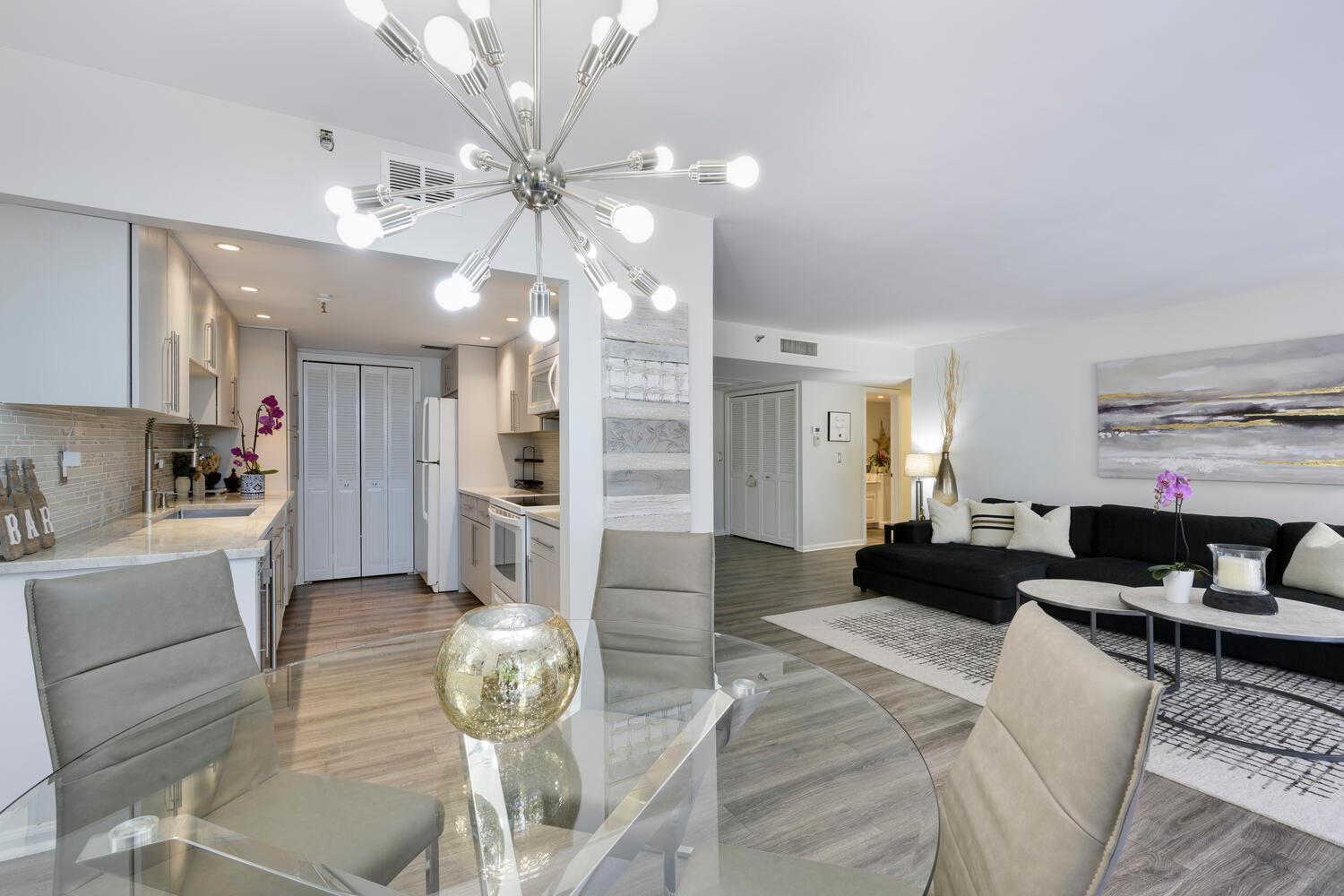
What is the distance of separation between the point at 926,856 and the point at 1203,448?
17.4ft

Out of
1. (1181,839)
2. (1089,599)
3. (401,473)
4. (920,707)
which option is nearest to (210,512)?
(401,473)

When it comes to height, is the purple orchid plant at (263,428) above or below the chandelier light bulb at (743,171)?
below

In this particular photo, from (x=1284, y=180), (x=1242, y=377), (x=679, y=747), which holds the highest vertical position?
(x=1284, y=180)

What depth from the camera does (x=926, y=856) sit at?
894 mm

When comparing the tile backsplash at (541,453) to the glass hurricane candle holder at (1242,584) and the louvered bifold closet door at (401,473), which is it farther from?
the glass hurricane candle holder at (1242,584)

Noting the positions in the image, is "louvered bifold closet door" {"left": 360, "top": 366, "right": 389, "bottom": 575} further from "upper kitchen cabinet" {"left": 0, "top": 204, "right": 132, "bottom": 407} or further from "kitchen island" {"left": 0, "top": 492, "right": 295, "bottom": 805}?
"upper kitchen cabinet" {"left": 0, "top": 204, "right": 132, "bottom": 407}

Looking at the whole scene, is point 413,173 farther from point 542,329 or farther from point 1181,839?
point 1181,839

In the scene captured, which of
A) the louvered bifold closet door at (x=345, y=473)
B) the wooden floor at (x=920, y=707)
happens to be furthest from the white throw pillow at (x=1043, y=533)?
the louvered bifold closet door at (x=345, y=473)

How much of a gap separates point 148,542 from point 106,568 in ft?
0.98

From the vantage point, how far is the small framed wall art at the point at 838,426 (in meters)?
7.53

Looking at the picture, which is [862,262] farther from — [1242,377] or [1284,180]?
[1242,377]

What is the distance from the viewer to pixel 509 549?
3.93 metres

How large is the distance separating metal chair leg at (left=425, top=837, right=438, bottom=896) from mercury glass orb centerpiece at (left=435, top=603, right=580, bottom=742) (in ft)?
0.72

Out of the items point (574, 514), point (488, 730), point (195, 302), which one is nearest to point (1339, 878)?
Result: point (488, 730)
